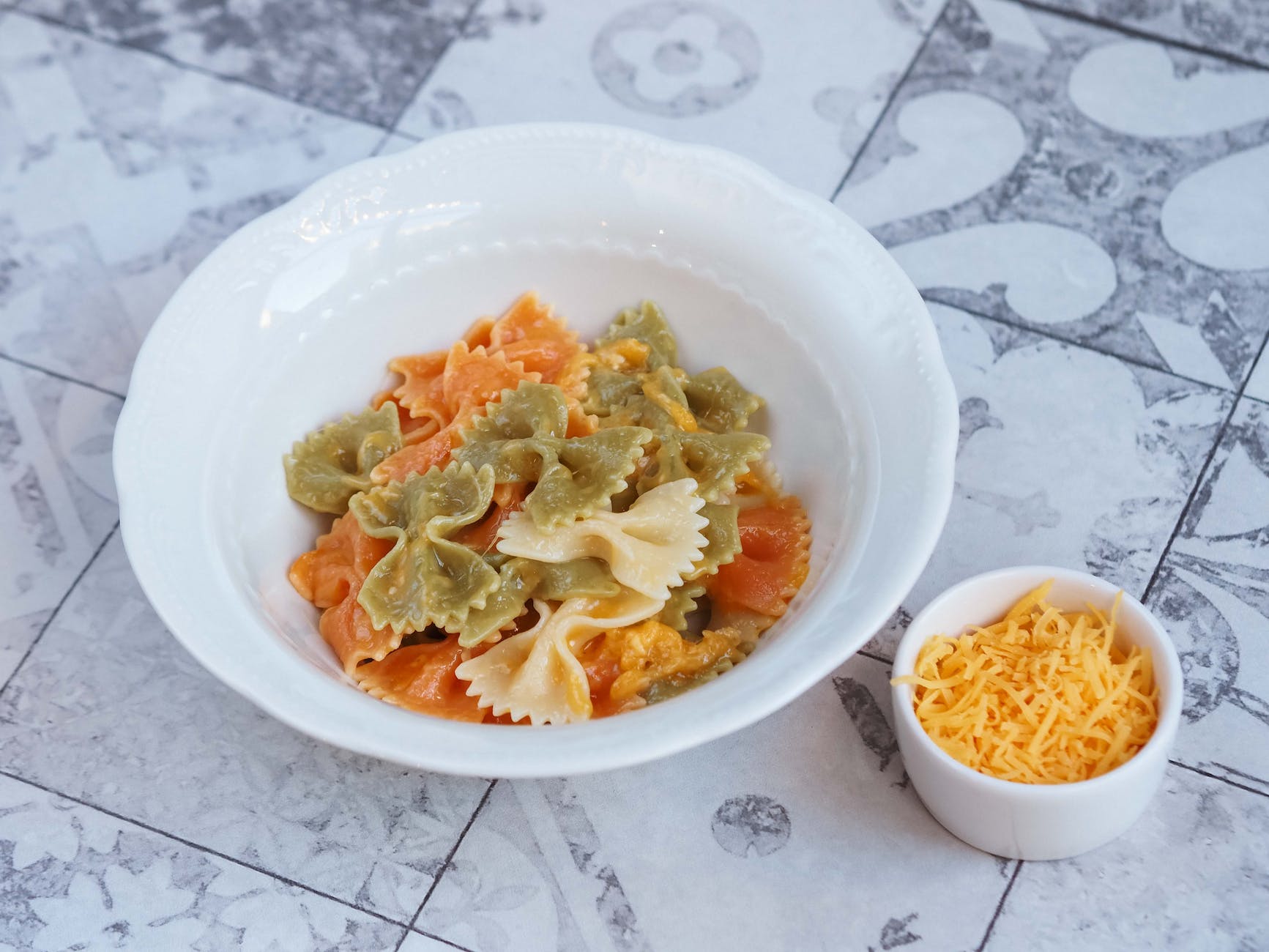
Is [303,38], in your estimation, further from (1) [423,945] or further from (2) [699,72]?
(1) [423,945]

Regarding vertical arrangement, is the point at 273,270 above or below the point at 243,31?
above

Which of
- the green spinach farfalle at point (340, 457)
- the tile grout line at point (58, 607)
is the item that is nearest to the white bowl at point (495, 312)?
the green spinach farfalle at point (340, 457)

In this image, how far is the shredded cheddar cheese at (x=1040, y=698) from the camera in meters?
1.83

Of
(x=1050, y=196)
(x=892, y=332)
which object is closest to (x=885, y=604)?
(x=892, y=332)

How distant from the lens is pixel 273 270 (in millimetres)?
2074

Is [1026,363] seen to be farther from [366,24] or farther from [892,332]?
[366,24]

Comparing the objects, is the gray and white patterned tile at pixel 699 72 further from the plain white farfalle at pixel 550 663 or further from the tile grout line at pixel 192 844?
the tile grout line at pixel 192 844

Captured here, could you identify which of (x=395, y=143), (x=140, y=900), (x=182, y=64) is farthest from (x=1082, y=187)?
(x=140, y=900)

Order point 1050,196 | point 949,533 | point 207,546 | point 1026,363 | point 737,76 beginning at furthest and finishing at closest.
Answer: point 737,76 < point 1050,196 < point 1026,363 < point 949,533 < point 207,546

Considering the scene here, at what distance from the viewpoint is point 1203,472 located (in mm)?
2314

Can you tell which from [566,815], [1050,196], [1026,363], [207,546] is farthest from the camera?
[1050,196]

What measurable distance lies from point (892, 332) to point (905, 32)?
4.08ft

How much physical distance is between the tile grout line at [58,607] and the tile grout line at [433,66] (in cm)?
108

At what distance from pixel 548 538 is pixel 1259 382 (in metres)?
1.37
